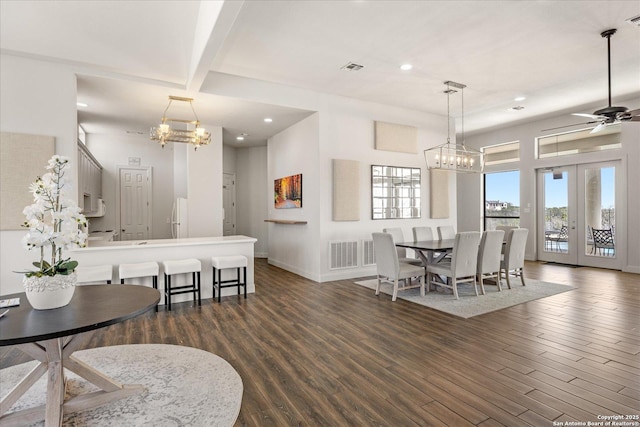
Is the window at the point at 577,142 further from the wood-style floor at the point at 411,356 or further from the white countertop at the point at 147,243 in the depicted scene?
the white countertop at the point at 147,243

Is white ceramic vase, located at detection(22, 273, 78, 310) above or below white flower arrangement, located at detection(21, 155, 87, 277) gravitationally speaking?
below

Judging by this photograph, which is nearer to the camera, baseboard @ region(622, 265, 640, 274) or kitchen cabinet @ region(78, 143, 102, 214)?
kitchen cabinet @ region(78, 143, 102, 214)

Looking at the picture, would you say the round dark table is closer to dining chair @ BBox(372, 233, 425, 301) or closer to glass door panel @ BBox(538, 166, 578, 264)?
dining chair @ BBox(372, 233, 425, 301)

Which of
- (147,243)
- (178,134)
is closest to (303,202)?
(178,134)

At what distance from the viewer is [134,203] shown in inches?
318

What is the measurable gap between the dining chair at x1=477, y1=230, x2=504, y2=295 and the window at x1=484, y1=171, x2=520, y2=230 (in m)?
4.43

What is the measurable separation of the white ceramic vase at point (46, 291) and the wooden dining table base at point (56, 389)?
23 centimetres

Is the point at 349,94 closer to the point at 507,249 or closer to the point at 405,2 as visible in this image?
the point at 405,2

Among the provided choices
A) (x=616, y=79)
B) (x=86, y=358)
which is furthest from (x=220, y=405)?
(x=616, y=79)

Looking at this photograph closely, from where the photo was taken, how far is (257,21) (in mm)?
3693

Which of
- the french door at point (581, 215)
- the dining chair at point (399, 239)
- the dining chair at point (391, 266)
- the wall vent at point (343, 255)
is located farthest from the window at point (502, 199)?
the dining chair at point (391, 266)

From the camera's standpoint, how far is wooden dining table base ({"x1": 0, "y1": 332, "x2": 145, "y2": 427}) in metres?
1.97

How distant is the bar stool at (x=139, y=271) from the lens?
4.12 meters

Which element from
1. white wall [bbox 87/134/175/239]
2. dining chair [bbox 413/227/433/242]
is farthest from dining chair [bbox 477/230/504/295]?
white wall [bbox 87/134/175/239]
